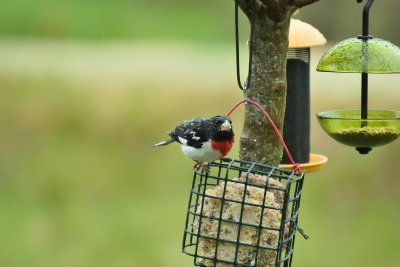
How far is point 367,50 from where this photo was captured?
13.1 feet

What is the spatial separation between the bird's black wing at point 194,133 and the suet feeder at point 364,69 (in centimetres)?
61

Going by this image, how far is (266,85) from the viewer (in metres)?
4.03

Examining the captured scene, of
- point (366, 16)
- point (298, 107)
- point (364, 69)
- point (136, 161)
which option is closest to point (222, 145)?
point (364, 69)

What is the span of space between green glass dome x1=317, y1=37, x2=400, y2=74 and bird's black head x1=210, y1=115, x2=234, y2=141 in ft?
1.77

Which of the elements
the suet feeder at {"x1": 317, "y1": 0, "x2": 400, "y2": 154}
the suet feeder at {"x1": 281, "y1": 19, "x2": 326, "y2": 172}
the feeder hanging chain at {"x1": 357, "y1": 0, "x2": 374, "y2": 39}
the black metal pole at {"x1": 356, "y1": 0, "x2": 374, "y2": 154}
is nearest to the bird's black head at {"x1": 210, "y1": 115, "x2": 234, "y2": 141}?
the suet feeder at {"x1": 317, "y1": 0, "x2": 400, "y2": 154}

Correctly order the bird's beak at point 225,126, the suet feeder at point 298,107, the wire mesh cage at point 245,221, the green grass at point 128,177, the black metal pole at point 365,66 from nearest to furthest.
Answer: the wire mesh cage at point 245,221, the bird's beak at point 225,126, the black metal pole at point 365,66, the suet feeder at point 298,107, the green grass at point 128,177

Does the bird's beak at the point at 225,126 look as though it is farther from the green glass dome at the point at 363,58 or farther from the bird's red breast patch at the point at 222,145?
the green glass dome at the point at 363,58

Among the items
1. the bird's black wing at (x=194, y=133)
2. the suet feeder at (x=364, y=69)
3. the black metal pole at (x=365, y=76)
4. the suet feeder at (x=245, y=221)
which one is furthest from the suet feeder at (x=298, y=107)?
the suet feeder at (x=245, y=221)

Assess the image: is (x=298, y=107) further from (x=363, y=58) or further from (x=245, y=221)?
(x=245, y=221)

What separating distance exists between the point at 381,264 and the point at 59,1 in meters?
6.02

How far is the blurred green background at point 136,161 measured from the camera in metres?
8.45

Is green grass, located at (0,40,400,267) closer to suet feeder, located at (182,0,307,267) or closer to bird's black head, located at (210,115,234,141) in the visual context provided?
bird's black head, located at (210,115,234,141)

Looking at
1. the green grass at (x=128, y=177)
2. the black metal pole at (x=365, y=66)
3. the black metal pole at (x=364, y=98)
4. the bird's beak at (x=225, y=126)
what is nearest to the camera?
the bird's beak at (x=225, y=126)

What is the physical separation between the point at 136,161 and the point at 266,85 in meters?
5.10
